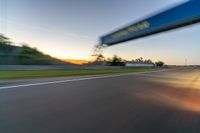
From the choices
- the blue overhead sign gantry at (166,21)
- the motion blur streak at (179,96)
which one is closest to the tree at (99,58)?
the blue overhead sign gantry at (166,21)

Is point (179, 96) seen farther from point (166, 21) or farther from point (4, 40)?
point (4, 40)

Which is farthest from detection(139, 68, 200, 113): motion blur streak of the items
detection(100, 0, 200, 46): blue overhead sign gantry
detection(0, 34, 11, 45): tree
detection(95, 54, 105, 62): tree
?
detection(95, 54, 105, 62): tree

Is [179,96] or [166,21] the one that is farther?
[166,21]

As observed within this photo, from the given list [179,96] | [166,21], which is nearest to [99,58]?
[166,21]

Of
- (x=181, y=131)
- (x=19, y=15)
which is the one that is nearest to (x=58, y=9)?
(x=19, y=15)

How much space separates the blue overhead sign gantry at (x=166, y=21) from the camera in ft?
50.0

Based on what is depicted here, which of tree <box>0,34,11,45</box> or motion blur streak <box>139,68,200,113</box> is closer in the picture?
motion blur streak <box>139,68,200,113</box>

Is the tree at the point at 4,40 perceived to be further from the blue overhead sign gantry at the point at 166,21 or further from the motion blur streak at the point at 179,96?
the motion blur streak at the point at 179,96

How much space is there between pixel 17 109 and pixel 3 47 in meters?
29.8

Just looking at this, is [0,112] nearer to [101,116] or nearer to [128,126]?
[101,116]

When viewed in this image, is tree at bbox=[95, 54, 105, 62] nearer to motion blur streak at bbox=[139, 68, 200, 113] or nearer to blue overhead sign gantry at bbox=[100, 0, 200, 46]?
blue overhead sign gantry at bbox=[100, 0, 200, 46]

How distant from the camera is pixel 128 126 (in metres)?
4.09

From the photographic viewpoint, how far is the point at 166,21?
60.9ft

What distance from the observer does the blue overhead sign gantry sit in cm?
1523
